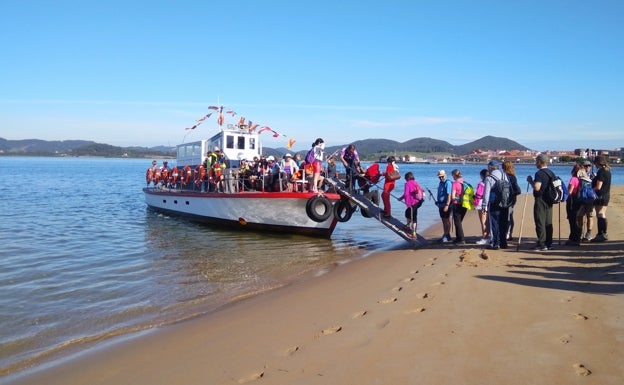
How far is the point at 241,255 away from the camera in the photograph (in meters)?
12.2

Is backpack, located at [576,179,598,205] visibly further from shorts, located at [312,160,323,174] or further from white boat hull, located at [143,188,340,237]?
shorts, located at [312,160,323,174]

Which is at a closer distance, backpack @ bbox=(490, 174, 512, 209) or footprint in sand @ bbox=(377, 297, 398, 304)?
footprint in sand @ bbox=(377, 297, 398, 304)

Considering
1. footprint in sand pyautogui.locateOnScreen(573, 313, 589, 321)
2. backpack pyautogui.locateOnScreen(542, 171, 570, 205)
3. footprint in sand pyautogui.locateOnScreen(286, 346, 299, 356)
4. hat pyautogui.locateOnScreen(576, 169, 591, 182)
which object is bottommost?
footprint in sand pyautogui.locateOnScreen(286, 346, 299, 356)

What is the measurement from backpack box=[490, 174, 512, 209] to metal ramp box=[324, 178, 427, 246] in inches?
102

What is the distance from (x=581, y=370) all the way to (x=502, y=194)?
5887mm

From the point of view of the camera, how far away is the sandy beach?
3977 mm

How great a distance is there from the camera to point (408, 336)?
478 centimetres

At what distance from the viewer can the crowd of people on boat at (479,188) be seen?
9219 millimetres

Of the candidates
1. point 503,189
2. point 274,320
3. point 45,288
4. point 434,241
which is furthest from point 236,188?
point 274,320

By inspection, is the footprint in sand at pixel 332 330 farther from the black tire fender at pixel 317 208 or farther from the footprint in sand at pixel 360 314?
the black tire fender at pixel 317 208

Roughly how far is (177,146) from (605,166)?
18.7 meters

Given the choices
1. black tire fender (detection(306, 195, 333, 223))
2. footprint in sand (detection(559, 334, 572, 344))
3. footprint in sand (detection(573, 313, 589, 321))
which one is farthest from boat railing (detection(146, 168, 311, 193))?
footprint in sand (detection(559, 334, 572, 344))

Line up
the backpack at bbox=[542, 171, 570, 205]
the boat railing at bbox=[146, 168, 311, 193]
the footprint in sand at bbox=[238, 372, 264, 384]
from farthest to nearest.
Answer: the boat railing at bbox=[146, 168, 311, 193]
the backpack at bbox=[542, 171, 570, 205]
the footprint in sand at bbox=[238, 372, 264, 384]

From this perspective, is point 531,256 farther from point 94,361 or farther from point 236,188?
point 236,188
